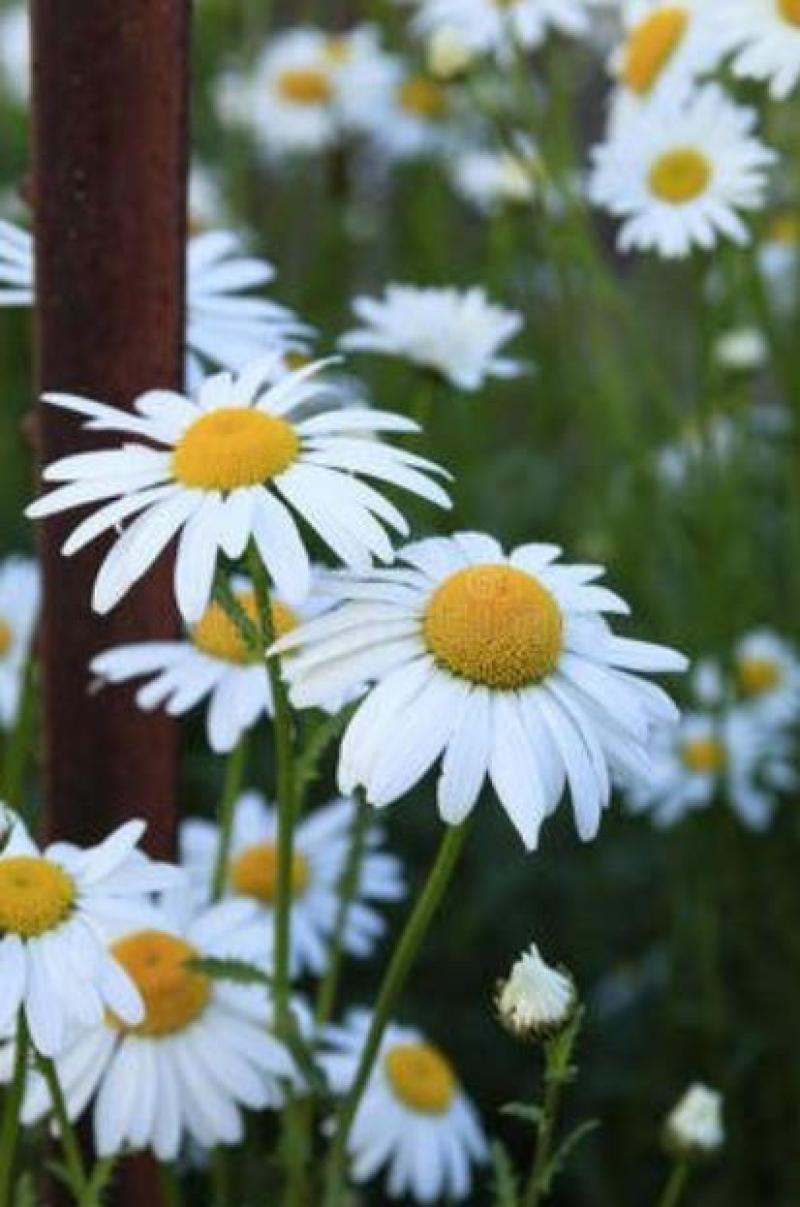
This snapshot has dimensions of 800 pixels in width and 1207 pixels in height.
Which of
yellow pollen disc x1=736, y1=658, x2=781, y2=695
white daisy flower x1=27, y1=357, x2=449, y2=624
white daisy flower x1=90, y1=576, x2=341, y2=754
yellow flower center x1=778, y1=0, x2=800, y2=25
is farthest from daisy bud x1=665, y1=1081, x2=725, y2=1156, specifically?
yellow pollen disc x1=736, y1=658, x2=781, y2=695

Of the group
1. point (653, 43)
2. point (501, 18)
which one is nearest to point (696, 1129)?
point (653, 43)

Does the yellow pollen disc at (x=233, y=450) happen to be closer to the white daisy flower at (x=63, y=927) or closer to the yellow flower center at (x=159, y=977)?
the white daisy flower at (x=63, y=927)

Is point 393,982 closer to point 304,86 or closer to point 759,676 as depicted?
point 759,676

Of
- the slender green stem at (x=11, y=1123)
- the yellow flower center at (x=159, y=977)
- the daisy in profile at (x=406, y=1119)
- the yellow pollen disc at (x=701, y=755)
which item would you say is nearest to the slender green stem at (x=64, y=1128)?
the slender green stem at (x=11, y=1123)

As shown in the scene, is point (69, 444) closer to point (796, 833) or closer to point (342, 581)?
point (342, 581)

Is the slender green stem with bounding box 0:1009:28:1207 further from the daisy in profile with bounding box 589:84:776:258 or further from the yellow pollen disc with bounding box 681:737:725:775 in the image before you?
the yellow pollen disc with bounding box 681:737:725:775
